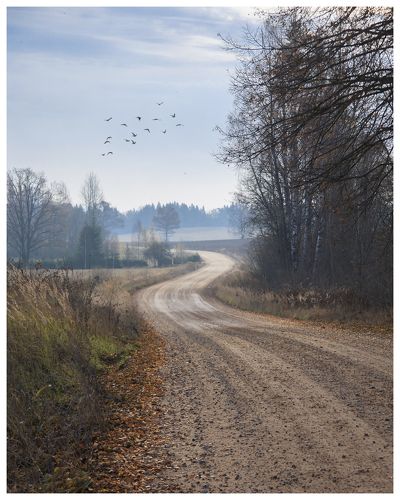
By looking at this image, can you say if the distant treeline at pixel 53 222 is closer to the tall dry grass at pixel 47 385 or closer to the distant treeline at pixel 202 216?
the tall dry grass at pixel 47 385

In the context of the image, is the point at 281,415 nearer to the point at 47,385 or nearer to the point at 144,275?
the point at 47,385

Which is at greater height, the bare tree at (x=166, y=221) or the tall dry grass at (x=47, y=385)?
the bare tree at (x=166, y=221)

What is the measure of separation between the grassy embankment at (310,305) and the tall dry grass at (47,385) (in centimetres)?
713

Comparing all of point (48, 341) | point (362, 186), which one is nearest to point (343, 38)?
point (362, 186)

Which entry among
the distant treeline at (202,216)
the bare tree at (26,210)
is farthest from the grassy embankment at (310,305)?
the bare tree at (26,210)

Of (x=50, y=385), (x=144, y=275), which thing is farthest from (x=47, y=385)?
(x=144, y=275)

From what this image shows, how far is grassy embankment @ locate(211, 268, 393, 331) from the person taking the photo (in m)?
12.7

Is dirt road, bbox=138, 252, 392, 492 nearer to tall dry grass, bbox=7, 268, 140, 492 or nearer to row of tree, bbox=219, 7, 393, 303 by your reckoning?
tall dry grass, bbox=7, 268, 140, 492

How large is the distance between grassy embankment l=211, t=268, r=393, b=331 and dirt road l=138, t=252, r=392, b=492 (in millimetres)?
2100

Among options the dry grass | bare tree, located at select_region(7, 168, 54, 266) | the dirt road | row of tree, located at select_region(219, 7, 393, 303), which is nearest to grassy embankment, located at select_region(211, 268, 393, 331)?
row of tree, located at select_region(219, 7, 393, 303)

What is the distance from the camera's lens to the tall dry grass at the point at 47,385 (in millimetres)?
4840

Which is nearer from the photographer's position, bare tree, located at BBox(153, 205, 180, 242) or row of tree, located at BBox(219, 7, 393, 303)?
row of tree, located at BBox(219, 7, 393, 303)

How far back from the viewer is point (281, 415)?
5832 millimetres

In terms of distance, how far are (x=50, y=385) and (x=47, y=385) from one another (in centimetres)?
31
